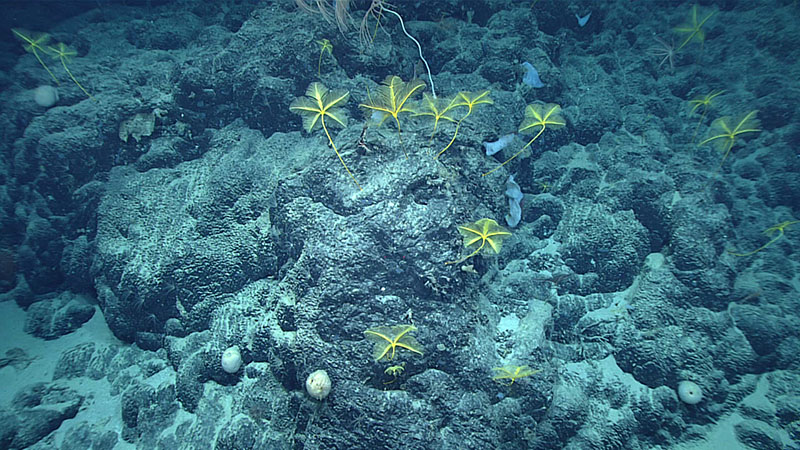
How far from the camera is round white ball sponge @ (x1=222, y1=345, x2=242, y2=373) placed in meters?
3.58

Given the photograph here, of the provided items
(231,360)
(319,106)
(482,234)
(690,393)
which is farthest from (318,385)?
(690,393)

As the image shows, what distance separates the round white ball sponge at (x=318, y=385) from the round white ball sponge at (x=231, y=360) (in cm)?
113

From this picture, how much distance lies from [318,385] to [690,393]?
400 cm

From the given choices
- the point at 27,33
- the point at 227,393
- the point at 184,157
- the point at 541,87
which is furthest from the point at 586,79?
the point at 27,33

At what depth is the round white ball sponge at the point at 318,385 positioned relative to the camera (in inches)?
117

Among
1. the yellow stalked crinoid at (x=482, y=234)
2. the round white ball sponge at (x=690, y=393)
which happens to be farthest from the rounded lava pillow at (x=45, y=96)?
the round white ball sponge at (x=690, y=393)

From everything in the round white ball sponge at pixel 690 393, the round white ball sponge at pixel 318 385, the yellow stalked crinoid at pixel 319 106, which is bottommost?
the round white ball sponge at pixel 690 393

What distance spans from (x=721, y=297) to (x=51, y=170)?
30.1 feet

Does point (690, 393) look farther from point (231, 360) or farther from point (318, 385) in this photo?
point (231, 360)

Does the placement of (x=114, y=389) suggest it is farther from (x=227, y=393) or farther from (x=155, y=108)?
(x=155, y=108)

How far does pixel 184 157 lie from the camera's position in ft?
15.1

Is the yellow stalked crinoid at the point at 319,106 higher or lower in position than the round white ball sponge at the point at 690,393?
higher

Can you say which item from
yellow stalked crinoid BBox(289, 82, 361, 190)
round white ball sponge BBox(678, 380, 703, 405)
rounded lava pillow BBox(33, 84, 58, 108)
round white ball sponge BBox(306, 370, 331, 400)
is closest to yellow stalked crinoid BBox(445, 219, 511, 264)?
yellow stalked crinoid BBox(289, 82, 361, 190)

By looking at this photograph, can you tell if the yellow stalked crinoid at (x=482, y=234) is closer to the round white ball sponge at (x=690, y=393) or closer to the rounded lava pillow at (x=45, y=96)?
the round white ball sponge at (x=690, y=393)
